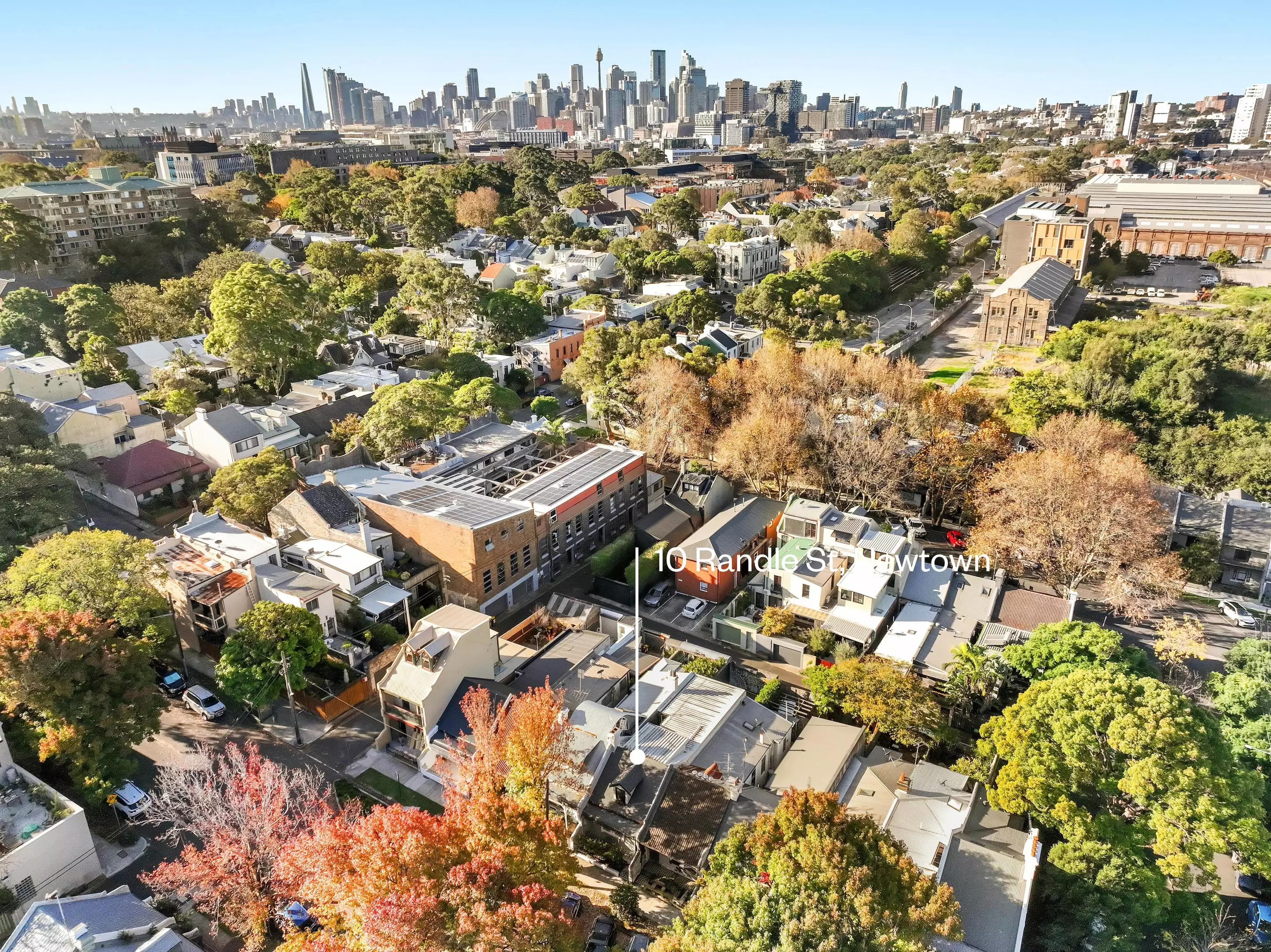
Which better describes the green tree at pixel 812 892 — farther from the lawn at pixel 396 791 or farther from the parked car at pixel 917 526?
the parked car at pixel 917 526

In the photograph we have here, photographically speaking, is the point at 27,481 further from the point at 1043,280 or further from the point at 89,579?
the point at 1043,280

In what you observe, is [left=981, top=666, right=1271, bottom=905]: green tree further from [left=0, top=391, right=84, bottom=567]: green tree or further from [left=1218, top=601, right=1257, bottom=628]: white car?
[left=0, top=391, right=84, bottom=567]: green tree

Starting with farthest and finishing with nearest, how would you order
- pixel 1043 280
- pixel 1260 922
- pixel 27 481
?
1. pixel 1043 280
2. pixel 27 481
3. pixel 1260 922

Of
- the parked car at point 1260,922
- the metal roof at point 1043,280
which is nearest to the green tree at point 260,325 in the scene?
the parked car at point 1260,922

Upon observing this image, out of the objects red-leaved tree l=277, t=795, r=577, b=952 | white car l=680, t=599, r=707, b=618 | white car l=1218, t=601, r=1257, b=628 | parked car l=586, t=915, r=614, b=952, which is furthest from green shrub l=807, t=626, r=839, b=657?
white car l=1218, t=601, r=1257, b=628

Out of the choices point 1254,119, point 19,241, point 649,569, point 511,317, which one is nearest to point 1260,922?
point 649,569

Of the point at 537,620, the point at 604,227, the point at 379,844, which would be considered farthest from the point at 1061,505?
the point at 604,227
